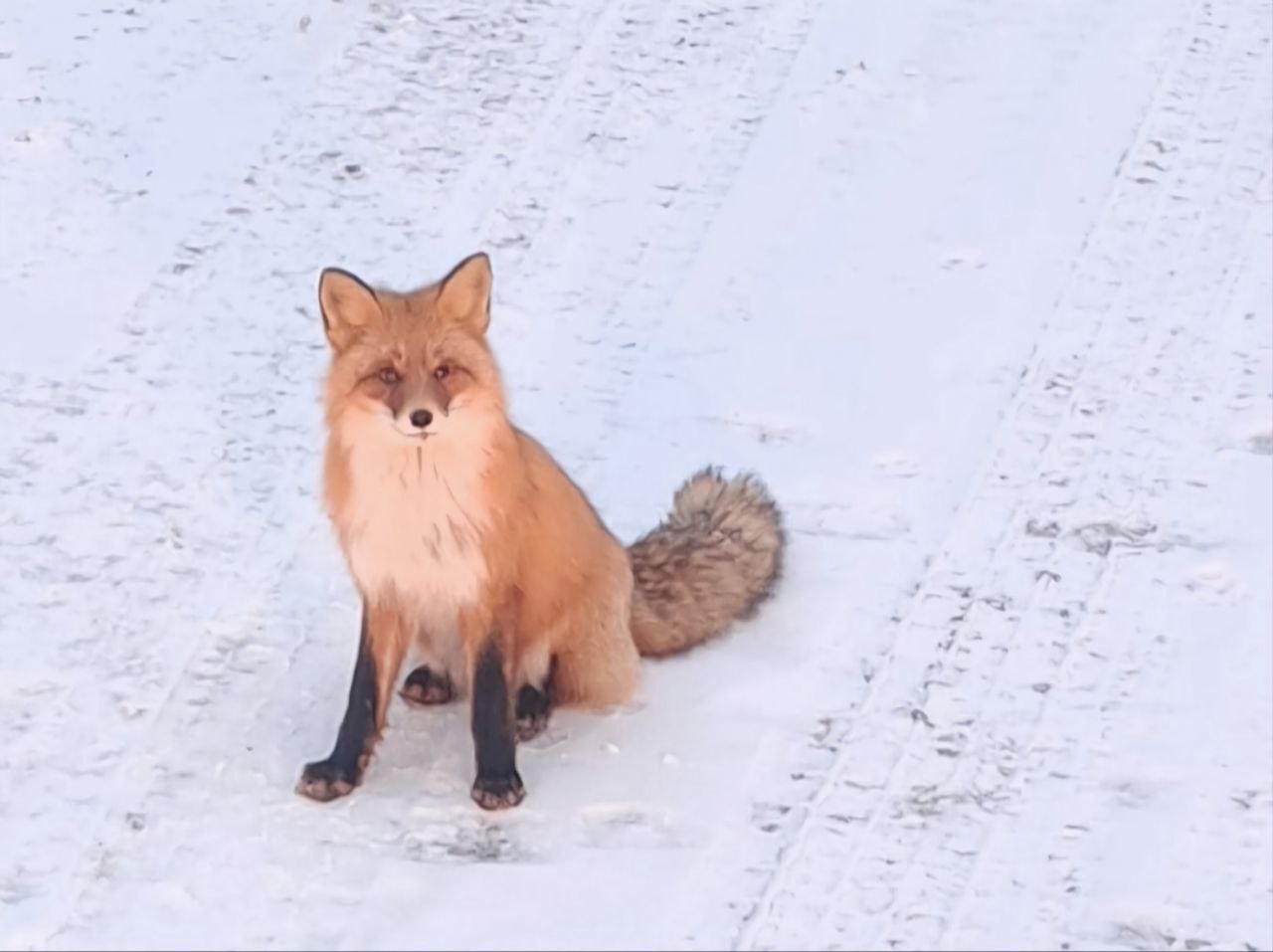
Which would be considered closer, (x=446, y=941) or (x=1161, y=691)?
(x=446, y=941)

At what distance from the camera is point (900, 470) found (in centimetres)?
678

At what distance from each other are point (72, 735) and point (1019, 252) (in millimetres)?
3744

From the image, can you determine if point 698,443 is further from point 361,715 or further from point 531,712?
point 361,715

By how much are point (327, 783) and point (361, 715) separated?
0.62ft

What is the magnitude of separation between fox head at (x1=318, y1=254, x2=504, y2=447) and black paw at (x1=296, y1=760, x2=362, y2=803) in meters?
0.88

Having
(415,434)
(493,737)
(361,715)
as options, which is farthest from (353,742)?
(415,434)

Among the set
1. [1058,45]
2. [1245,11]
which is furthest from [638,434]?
[1245,11]

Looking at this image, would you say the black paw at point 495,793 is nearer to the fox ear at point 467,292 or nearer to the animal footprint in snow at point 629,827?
the animal footprint in snow at point 629,827

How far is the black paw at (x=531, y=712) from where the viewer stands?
231 inches

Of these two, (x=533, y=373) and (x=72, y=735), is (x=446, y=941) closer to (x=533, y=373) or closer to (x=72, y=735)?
(x=72, y=735)

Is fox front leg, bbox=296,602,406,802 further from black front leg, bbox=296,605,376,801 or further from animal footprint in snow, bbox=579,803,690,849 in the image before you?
animal footprint in snow, bbox=579,803,690,849

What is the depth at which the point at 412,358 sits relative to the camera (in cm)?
532

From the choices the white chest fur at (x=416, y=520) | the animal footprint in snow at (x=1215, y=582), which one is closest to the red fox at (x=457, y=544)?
the white chest fur at (x=416, y=520)

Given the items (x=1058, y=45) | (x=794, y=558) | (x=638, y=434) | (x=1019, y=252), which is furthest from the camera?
(x=1058, y=45)
